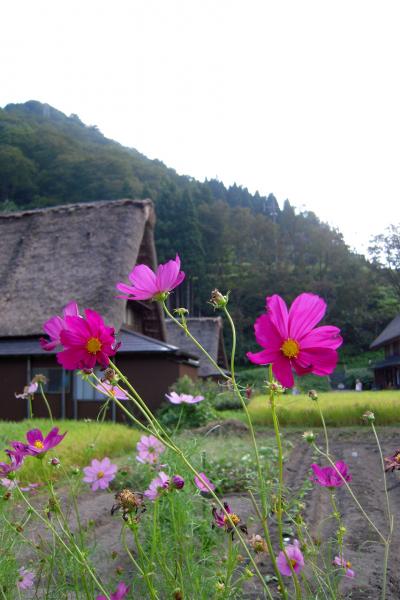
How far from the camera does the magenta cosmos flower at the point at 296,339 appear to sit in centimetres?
92

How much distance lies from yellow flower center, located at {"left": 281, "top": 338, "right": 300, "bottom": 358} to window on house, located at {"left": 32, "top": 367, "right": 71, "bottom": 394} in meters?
13.3

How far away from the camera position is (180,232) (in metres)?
39.5

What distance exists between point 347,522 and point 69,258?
11944 millimetres

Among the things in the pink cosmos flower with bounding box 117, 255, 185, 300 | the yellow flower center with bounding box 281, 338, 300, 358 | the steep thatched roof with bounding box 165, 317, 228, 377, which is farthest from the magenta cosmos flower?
the steep thatched roof with bounding box 165, 317, 228, 377

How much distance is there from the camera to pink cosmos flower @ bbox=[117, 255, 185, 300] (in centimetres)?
106

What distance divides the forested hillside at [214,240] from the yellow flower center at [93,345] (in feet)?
119

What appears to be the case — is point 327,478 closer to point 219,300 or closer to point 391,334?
point 219,300

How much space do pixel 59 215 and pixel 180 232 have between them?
23.7 metres

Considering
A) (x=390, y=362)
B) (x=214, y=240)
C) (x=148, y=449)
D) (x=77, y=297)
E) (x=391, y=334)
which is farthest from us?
(x=214, y=240)

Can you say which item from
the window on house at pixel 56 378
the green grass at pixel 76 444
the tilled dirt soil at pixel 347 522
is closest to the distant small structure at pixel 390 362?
the window on house at pixel 56 378

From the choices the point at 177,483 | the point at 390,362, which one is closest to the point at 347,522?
the point at 177,483

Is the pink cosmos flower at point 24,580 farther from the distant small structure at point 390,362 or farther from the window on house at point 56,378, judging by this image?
the distant small structure at point 390,362

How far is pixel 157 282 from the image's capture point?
1.08 m

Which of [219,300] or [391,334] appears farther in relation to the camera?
[391,334]
